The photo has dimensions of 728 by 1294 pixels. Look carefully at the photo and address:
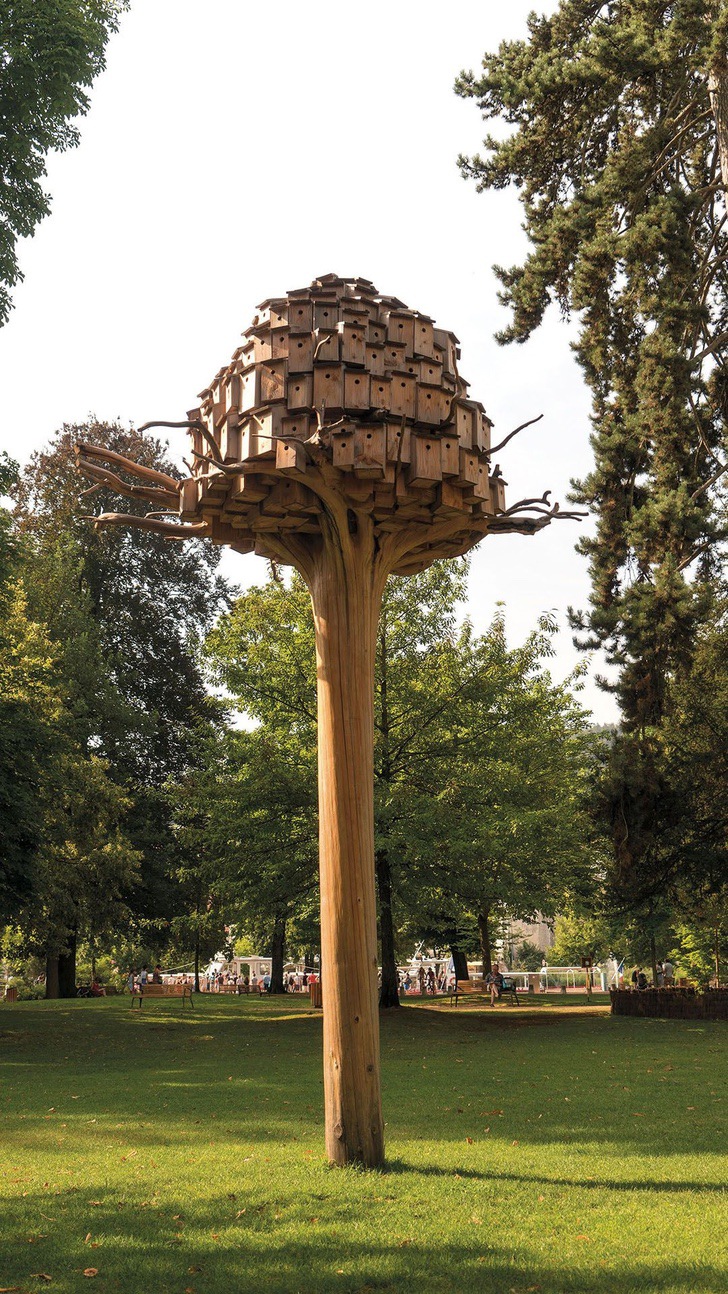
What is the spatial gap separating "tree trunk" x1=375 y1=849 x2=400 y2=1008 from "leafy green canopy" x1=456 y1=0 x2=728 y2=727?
20.3 feet

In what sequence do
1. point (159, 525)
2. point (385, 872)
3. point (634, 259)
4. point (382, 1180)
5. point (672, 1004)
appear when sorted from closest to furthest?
1. point (382, 1180)
2. point (159, 525)
3. point (634, 259)
4. point (385, 872)
5. point (672, 1004)

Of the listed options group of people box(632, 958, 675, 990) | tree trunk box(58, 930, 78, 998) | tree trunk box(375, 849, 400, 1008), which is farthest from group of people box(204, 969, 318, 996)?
tree trunk box(375, 849, 400, 1008)

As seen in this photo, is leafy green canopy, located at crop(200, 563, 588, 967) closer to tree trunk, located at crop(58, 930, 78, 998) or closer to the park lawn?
the park lawn

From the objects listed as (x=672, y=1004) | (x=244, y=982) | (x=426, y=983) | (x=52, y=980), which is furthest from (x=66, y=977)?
(x=672, y=1004)

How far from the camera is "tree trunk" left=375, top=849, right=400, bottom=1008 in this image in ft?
76.3

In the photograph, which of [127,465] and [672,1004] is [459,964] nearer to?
[672,1004]

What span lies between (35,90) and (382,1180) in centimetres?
2130

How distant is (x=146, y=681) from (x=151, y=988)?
10773mm

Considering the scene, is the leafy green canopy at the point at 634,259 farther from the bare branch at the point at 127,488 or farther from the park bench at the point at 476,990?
the park bench at the point at 476,990

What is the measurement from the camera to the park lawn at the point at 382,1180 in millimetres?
5734

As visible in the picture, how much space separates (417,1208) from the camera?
6.94 meters

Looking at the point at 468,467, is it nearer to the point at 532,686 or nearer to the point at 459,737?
the point at 459,737

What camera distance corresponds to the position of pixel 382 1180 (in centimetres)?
763

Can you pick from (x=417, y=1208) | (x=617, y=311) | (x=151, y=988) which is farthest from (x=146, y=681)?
(x=417, y=1208)
